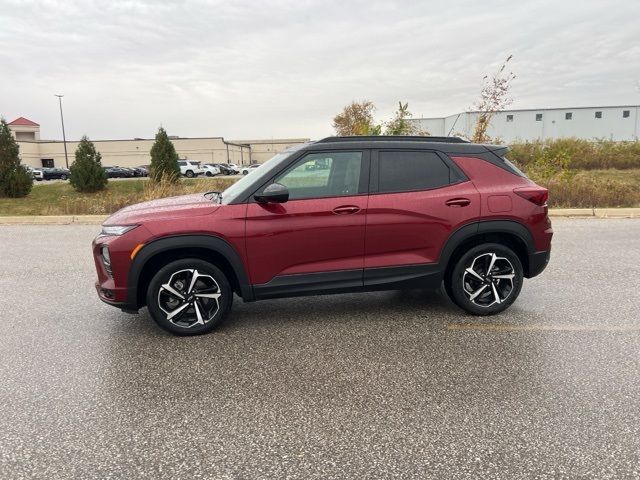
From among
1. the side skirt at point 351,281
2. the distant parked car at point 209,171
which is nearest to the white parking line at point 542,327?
the side skirt at point 351,281

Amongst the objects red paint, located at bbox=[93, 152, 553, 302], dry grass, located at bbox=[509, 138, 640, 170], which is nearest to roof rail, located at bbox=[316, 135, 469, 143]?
red paint, located at bbox=[93, 152, 553, 302]

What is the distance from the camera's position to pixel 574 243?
8.23 meters

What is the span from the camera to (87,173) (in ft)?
80.2

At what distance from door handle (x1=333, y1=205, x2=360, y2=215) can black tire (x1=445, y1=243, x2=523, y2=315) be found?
1.23m

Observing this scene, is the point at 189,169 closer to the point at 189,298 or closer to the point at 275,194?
the point at 189,298

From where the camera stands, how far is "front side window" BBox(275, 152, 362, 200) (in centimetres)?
423

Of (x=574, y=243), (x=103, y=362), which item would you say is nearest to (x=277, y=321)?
(x=103, y=362)

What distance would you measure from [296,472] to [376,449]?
1.57 feet

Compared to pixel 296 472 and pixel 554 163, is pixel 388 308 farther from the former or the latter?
pixel 554 163

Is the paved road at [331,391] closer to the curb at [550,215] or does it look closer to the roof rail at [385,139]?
the roof rail at [385,139]

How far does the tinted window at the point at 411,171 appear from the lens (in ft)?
14.3

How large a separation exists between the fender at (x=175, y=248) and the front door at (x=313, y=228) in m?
0.16

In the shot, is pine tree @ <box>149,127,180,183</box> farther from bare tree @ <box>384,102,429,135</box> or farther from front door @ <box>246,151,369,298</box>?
front door @ <box>246,151,369,298</box>

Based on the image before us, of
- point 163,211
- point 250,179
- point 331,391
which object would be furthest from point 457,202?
point 163,211
